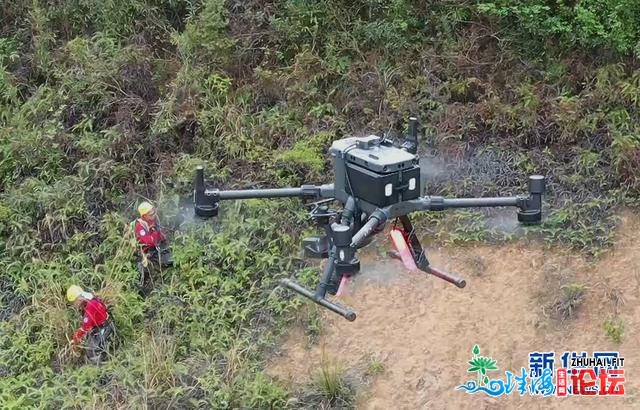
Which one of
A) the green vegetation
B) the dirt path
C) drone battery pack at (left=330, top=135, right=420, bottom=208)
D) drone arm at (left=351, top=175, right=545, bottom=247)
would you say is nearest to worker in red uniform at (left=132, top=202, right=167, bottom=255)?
the green vegetation

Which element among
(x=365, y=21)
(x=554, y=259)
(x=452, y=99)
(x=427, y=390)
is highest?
(x=365, y=21)

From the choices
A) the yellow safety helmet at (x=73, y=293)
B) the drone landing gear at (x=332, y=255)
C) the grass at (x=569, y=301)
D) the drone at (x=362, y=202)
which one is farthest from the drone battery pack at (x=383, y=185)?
the yellow safety helmet at (x=73, y=293)

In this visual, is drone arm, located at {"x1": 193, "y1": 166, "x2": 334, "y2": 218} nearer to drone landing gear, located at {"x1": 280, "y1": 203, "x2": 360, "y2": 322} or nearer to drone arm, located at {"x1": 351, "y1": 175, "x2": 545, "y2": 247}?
drone landing gear, located at {"x1": 280, "y1": 203, "x2": 360, "y2": 322}

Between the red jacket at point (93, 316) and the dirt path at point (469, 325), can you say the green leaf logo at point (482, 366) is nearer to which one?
the dirt path at point (469, 325)

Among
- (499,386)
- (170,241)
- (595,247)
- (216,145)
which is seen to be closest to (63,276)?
(170,241)

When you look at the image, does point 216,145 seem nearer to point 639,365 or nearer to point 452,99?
point 452,99

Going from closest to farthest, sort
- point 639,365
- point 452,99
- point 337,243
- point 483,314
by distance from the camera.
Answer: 1. point 337,243
2. point 639,365
3. point 483,314
4. point 452,99

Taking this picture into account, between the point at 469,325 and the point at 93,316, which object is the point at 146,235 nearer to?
the point at 93,316
